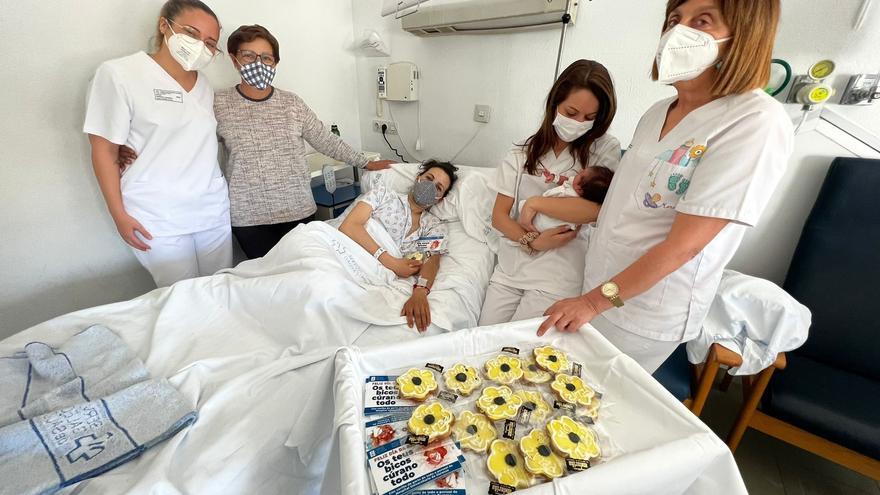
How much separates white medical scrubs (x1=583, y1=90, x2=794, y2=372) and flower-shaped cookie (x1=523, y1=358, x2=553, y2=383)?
1.49 feet

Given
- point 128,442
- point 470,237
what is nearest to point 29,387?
point 128,442

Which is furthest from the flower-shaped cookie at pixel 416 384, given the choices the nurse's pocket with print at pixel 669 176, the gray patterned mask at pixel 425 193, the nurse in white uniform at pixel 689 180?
the gray patterned mask at pixel 425 193

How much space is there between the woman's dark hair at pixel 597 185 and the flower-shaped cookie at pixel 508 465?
94 cm

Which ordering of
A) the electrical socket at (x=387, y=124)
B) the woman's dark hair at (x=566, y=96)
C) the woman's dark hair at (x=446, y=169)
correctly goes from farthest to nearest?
the electrical socket at (x=387, y=124), the woman's dark hair at (x=446, y=169), the woman's dark hair at (x=566, y=96)

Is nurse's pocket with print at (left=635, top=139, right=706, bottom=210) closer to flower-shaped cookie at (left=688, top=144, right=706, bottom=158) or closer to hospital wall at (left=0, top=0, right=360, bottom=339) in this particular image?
flower-shaped cookie at (left=688, top=144, right=706, bottom=158)

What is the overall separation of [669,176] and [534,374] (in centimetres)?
61

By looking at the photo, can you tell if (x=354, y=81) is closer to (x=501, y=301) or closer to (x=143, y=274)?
(x=143, y=274)

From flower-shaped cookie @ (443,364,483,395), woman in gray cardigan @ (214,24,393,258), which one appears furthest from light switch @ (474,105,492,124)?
flower-shaped cookie @ (443,364,483,395)

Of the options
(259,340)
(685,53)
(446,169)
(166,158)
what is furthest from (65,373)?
(685,53)

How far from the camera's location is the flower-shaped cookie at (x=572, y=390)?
26.4 inches

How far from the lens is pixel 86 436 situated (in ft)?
2.58

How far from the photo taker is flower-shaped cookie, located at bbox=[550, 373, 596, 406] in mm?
670

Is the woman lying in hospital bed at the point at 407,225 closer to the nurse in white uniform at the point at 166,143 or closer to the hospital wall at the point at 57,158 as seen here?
the nurse in white uniform at the point at 166,143

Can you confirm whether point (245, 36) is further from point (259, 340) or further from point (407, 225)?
point (259, 340)
